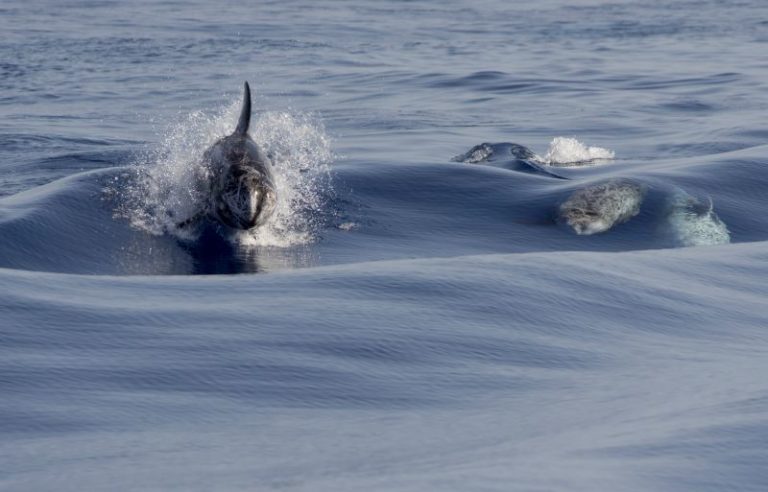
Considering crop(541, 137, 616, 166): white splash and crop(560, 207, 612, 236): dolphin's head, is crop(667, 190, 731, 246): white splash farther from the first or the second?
crop(541, 137, 616, 166): white splash

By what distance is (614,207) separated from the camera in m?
14.1

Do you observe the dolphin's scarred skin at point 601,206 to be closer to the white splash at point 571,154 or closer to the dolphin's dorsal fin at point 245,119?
the dolphin's dorsal fin at point 245,119

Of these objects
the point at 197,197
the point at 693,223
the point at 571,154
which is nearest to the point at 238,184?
the point at 197,197

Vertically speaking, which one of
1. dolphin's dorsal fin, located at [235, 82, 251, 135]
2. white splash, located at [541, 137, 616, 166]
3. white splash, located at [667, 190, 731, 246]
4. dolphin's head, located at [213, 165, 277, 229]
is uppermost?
dolphin's dorsal fin, located at [235, 82, 251, 135]

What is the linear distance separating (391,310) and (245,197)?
11.9 ft

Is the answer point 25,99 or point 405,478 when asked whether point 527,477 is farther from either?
point 25,99

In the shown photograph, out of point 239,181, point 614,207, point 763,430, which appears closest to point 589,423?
point 763,430

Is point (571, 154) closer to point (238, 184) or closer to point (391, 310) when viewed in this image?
point (238, 184)

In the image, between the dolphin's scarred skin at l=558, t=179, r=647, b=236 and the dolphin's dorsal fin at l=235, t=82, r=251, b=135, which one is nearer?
the dolphin's dorsal fin at l=235, t=82, r=251, b=135

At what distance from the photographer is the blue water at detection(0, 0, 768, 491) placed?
5.95 metres

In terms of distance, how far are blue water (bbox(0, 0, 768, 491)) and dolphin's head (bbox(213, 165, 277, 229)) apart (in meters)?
0.30

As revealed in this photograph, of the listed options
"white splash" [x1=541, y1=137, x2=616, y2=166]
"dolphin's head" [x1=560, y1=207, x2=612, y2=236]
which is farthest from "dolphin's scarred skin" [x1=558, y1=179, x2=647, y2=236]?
"white splash" [x1=541, y1=137, x2=616, y2=166]

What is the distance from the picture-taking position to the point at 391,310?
8.75 meters

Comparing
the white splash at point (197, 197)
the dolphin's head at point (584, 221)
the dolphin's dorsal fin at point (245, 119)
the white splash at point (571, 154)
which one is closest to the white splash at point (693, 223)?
the dolphin's head at point (584, 221)
